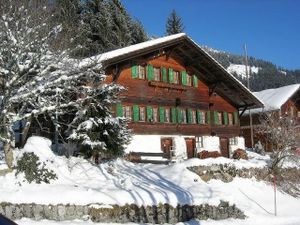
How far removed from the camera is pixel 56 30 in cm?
1884

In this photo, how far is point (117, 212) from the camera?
15.8 metres

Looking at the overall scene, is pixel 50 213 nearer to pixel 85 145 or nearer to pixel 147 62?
pixel 85 145

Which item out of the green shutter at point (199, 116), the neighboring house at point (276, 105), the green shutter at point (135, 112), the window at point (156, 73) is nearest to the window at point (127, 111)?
the green shutter at point (135, 112)

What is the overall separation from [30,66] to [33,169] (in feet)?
12.5

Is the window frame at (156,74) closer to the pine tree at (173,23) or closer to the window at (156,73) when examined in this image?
the window at (156,73)

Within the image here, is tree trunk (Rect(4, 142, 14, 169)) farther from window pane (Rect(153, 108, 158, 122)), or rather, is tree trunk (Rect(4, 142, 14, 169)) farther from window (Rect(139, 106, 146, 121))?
window pane (Rect(153, 108, 158, 122))

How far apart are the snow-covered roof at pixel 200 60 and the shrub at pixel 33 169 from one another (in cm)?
1047

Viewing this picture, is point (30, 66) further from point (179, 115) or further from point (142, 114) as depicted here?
point (179, 115)

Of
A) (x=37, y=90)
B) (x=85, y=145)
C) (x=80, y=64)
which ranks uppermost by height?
(x=80, y=64)

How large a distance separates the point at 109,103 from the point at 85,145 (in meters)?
2.30

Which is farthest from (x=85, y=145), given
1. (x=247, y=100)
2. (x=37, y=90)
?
(x=247, y=100)

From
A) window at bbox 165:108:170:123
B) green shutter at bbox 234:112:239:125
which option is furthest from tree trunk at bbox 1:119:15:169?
green shutter at bbox 234:112:239:125

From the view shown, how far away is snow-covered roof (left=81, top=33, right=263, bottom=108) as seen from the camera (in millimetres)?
29253

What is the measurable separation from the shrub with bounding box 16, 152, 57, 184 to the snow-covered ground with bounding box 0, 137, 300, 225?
24 cm
